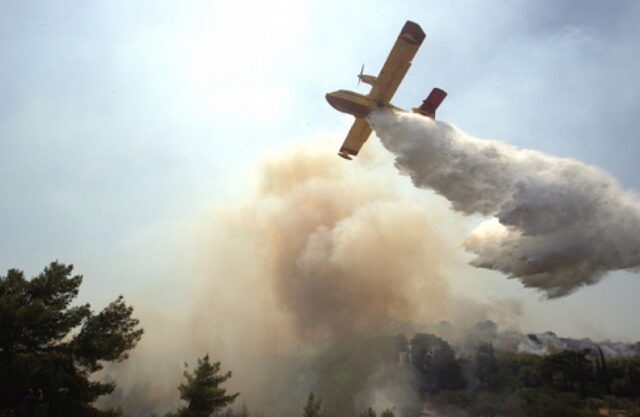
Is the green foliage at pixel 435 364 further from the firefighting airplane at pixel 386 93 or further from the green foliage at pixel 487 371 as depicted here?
the firefighting airplane at pixel 386 93

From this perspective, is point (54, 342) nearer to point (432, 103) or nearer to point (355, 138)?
point (355, 138)

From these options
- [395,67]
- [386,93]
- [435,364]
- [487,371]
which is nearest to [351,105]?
[386,93]

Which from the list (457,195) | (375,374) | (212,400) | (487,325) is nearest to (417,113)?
(457,195)

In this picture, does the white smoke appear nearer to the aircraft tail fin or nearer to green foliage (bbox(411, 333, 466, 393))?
the aircraft tail fin

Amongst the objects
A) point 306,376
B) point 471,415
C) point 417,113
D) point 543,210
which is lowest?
point 471,415

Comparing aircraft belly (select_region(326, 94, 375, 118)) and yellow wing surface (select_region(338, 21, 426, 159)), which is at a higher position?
yellow wing surface (select_region(338, 21, 426, 159))

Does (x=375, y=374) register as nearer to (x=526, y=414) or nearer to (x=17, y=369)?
(x=526, y=414)

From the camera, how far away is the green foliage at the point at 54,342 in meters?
17.3

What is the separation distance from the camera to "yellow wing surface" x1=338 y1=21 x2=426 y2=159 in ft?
82.7

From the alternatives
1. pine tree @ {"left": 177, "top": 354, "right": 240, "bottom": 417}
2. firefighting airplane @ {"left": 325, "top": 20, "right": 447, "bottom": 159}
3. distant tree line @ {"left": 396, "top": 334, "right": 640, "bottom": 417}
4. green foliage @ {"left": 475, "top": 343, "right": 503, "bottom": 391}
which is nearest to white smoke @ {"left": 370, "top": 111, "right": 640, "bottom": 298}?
firefighting airplane @ {"left": 325, "top": 20, "right": 447, "bottom": 159}

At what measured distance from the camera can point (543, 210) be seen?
2134 cm

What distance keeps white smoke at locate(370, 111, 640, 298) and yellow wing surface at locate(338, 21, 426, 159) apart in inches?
155

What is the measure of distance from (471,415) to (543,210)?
81.0 m

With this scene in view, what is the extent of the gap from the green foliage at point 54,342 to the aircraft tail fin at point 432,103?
2329cm
